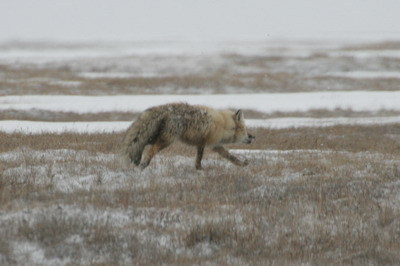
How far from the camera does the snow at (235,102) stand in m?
31.2

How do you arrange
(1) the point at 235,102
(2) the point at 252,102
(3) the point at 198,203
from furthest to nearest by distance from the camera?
(1) the point at 235,102 < (2) the point at 252,102 < (3) the point at 198,203

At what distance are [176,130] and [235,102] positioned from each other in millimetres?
21365

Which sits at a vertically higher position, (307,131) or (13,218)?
(13,218)

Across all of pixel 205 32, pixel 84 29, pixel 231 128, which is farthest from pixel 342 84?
pixel 84 29

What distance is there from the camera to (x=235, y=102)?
33719mm

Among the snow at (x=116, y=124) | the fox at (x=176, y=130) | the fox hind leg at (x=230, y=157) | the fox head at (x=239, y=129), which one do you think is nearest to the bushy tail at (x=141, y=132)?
the fox at (x=176, y=130)

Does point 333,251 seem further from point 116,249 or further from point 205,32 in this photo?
point 205,32

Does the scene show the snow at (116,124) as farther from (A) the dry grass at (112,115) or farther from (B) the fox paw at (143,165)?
(B) the fox paw at (143,165)

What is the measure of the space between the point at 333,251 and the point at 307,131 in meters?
16.0

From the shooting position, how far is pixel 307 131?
24.5 m

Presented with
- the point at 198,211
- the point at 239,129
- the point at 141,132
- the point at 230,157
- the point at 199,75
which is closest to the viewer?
the point at 198,211

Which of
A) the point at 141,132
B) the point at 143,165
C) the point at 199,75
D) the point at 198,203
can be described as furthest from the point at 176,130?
the point at 199,75

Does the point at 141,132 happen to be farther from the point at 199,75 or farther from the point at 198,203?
the point at 199,75

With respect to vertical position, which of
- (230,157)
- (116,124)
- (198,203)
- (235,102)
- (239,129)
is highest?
(239,129)
